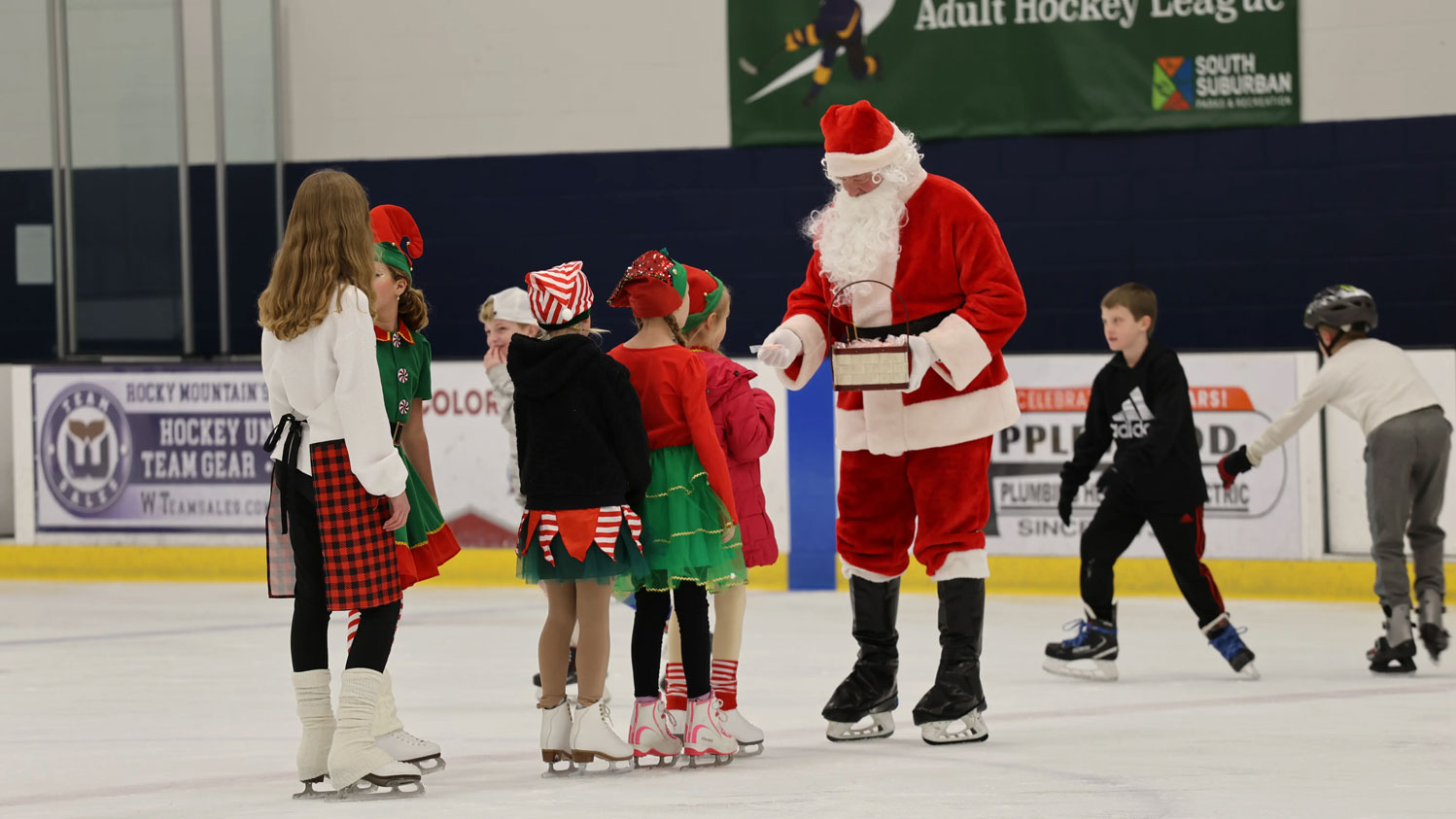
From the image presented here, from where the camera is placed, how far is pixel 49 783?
4.62 meters

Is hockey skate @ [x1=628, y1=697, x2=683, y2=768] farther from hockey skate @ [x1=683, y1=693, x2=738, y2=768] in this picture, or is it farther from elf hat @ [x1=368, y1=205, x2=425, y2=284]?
elf hat @ [x1=368, y1=205, x2=425, y2=284]

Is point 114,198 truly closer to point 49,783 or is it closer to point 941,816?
point 49,783

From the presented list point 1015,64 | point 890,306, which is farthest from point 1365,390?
point 1015,64

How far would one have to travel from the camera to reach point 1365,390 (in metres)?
6.61

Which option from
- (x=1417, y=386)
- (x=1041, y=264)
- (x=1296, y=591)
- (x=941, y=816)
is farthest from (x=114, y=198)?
(x=941, y=816)

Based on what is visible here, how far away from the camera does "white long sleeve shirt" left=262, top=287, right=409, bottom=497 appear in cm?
413

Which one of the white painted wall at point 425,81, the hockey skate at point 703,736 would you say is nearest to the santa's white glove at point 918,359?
the hockey skate at point 703,736

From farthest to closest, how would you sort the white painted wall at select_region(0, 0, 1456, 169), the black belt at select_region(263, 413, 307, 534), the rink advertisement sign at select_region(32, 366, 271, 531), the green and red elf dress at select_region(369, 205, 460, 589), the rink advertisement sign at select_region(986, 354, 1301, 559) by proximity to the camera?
1. the white painted wall at select_region(0, 0, 1456, 169)
2. the rink advertisement sign at select_region(32, 366, 271, 531)
3. the rink advertisement sign at select_region(986, 354, 1301, 559)
4. the green and red elf dress at select_region(369, 205, 460, 589)
5. the black belt at select_region(263, 413, 307, 534)

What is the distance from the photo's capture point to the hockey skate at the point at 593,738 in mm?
4473

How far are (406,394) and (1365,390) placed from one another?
3.66 meters

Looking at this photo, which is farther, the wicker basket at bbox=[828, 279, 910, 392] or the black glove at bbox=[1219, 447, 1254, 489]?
the black glove at bbox=[1219, 447, 1254, 489]

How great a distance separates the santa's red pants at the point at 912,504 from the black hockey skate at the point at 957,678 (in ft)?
0.36

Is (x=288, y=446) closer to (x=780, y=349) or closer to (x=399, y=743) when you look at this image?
(x=399, y=743)

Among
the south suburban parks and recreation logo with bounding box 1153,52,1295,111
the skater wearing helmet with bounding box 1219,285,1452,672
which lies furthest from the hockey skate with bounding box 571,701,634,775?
the south suburban parks and recreation logo with bounding box 1153,52,1295,111
